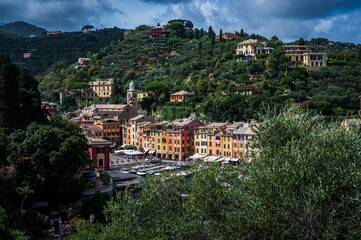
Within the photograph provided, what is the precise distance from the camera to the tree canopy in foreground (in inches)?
552

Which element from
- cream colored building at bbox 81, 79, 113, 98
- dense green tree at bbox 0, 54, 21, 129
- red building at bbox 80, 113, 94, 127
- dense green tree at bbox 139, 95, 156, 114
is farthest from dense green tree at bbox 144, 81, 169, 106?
dense green tree at bbox 0, 54, 21, 129

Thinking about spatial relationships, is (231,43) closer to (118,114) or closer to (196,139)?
(118,114)

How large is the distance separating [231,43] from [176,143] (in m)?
47.1

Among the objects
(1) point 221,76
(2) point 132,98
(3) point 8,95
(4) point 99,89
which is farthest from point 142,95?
(3) point 8,95

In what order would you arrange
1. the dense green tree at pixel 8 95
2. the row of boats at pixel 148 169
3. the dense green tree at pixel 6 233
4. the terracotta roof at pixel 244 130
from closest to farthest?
1. the dense green tree at pixel 6 233
2. the dense green tree at pixel 8 95
3. the row of boats at pixel 148 169
4. the terracotta roof at pixel 244 130

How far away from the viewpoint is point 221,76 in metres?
88.4

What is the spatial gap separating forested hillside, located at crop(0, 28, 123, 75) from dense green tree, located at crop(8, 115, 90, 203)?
439 feet

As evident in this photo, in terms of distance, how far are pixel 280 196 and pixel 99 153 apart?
108ft

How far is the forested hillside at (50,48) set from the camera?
167000 mm

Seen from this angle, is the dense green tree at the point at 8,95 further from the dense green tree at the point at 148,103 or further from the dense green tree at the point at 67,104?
the dense green tree at the point at 67,104

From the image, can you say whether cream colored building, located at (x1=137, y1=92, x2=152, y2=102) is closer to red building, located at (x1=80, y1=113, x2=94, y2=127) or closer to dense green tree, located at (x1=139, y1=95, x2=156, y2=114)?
dense green tree, located at (x1=139, y1=95, x2=156, y2=114)

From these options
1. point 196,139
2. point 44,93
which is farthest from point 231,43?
point 44,93

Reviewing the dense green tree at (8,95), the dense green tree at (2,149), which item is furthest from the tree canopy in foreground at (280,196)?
the dense green tree at (8,95)

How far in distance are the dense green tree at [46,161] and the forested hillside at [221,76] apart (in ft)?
76.4
